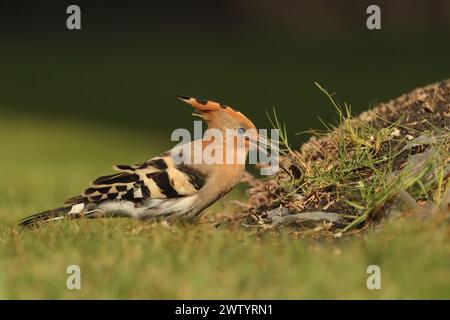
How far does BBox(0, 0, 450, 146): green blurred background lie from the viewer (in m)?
14.4

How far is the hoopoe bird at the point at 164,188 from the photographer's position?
5383mm

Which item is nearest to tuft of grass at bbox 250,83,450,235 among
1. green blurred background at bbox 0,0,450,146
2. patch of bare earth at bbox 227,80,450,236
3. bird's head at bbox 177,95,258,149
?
patch of bare earth at bbox 227,80,450,236

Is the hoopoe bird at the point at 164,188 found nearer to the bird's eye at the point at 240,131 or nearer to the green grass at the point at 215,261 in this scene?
the bird's eye at the point at 240,131

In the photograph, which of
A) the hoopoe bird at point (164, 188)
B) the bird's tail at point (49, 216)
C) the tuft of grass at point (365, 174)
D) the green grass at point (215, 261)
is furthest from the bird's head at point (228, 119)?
the bird's tail at point (49, 216)

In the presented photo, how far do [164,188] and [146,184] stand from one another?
107 mm

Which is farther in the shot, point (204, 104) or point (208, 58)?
point (208, 58)

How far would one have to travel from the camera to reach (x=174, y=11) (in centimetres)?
2075

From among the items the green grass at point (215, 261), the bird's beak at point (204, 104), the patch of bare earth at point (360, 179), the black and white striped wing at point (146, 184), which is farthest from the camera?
the bird's beak at point (204, 104)

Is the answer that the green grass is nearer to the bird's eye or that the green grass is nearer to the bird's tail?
the bird's tail

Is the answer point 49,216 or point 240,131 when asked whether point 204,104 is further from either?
point 49,216

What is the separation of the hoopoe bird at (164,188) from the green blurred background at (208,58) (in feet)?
21.0

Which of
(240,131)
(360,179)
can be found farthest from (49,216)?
(360,179)

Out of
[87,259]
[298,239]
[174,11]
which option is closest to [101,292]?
[87,259]

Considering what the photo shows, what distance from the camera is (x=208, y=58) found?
1834 cm
